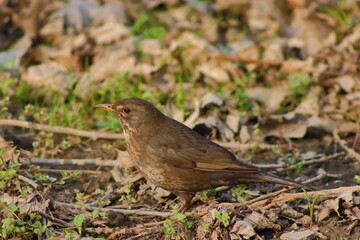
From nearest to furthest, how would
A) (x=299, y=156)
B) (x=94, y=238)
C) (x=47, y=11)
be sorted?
(x=94, y=238)
(x=299, y=156)
(x=47, y=11)

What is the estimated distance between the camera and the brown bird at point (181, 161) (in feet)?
15.8

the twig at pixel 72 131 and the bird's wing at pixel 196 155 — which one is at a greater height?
the bird's wing at pixel 196 155

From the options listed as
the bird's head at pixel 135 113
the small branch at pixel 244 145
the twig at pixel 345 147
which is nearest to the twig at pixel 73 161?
the bird's head at pixel 135 113

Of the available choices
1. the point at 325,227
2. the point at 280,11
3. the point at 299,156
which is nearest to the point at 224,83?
the point at 299,156

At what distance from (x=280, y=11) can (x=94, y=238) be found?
658 cm

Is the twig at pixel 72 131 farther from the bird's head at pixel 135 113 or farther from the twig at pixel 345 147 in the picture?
the twig at pixel 345 147

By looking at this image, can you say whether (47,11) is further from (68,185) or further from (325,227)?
(325,227)

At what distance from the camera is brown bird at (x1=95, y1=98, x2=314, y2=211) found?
4.81 m

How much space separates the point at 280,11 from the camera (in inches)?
379

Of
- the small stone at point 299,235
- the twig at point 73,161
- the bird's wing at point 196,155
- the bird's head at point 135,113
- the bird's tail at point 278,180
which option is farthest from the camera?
the twig at point 73,161

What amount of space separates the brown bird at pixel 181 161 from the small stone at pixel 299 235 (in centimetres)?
48

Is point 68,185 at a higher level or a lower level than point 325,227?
lower

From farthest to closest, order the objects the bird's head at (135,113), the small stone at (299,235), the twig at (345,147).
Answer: the twig at (345,147)
the bird's head at (135,113)
the small stone at (299,235)

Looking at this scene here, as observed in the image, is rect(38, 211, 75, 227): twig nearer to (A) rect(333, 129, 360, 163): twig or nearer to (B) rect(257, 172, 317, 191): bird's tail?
(B) rect(257, 172, 317, 191): bird's tail
